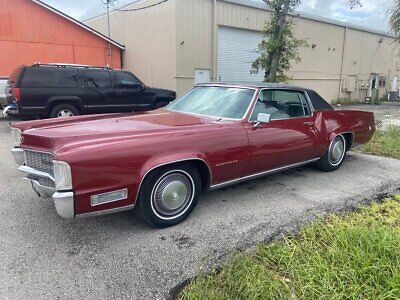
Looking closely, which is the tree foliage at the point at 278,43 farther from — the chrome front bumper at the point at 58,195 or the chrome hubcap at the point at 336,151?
the chrome front bumper at the point at 58,195

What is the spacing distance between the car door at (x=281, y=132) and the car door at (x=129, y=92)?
6787 millimetres

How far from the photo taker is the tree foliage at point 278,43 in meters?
11.8

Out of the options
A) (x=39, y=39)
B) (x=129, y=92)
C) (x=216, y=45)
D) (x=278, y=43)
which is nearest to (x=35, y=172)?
(x=129, y=92)

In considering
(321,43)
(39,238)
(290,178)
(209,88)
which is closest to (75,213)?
(39,238)

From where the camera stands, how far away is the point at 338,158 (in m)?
5.66

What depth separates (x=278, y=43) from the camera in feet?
39.0

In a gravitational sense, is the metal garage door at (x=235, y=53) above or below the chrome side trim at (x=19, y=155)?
above

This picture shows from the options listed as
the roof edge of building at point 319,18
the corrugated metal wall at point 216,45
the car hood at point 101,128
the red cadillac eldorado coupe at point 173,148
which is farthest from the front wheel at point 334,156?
the roof edge of building at point 319,18

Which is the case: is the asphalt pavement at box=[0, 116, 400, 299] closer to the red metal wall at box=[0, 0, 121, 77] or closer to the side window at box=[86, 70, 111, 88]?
the side window at box=[86, 70, 111, 88]

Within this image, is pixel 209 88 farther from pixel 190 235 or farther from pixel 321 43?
pixel 321 43

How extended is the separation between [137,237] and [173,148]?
96 centimetres

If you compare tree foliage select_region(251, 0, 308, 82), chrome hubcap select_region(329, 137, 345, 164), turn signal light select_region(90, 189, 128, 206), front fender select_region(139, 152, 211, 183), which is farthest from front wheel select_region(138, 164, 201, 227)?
tree foliage select_region(251, 0, 308, 82)

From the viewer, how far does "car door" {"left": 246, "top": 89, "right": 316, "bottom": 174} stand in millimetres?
4051

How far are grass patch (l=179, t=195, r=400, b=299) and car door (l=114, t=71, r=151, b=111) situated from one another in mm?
8302
